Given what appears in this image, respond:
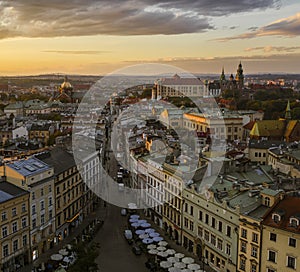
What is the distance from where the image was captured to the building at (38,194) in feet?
110

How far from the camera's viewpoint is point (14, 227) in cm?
3167

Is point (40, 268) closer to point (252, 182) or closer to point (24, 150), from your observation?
point (252, 182)

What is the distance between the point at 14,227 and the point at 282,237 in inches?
756

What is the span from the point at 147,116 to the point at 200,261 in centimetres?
6628

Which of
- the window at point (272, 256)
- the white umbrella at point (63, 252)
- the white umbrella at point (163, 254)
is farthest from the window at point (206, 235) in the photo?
the white umbrella at point (63, 252)

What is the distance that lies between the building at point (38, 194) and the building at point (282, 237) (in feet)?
58.7

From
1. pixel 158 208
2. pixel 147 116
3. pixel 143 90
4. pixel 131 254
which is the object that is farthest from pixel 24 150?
pixel 143 90

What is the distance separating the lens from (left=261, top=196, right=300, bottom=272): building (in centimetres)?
2608

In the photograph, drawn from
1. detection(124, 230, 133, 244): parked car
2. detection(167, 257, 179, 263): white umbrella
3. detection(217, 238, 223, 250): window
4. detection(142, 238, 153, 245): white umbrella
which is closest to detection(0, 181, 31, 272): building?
detection(124, 230, 133, 244): parked car

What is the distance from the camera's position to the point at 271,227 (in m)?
27.0

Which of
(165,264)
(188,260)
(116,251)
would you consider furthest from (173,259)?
(116,251)

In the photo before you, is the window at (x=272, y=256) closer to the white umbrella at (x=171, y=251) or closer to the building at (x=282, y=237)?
the building at (x=282, y=237)

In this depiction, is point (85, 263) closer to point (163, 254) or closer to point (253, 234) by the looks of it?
point (163, 254)

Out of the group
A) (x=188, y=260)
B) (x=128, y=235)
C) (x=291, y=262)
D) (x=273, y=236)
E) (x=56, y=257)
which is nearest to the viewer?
(x=291, y=262)
